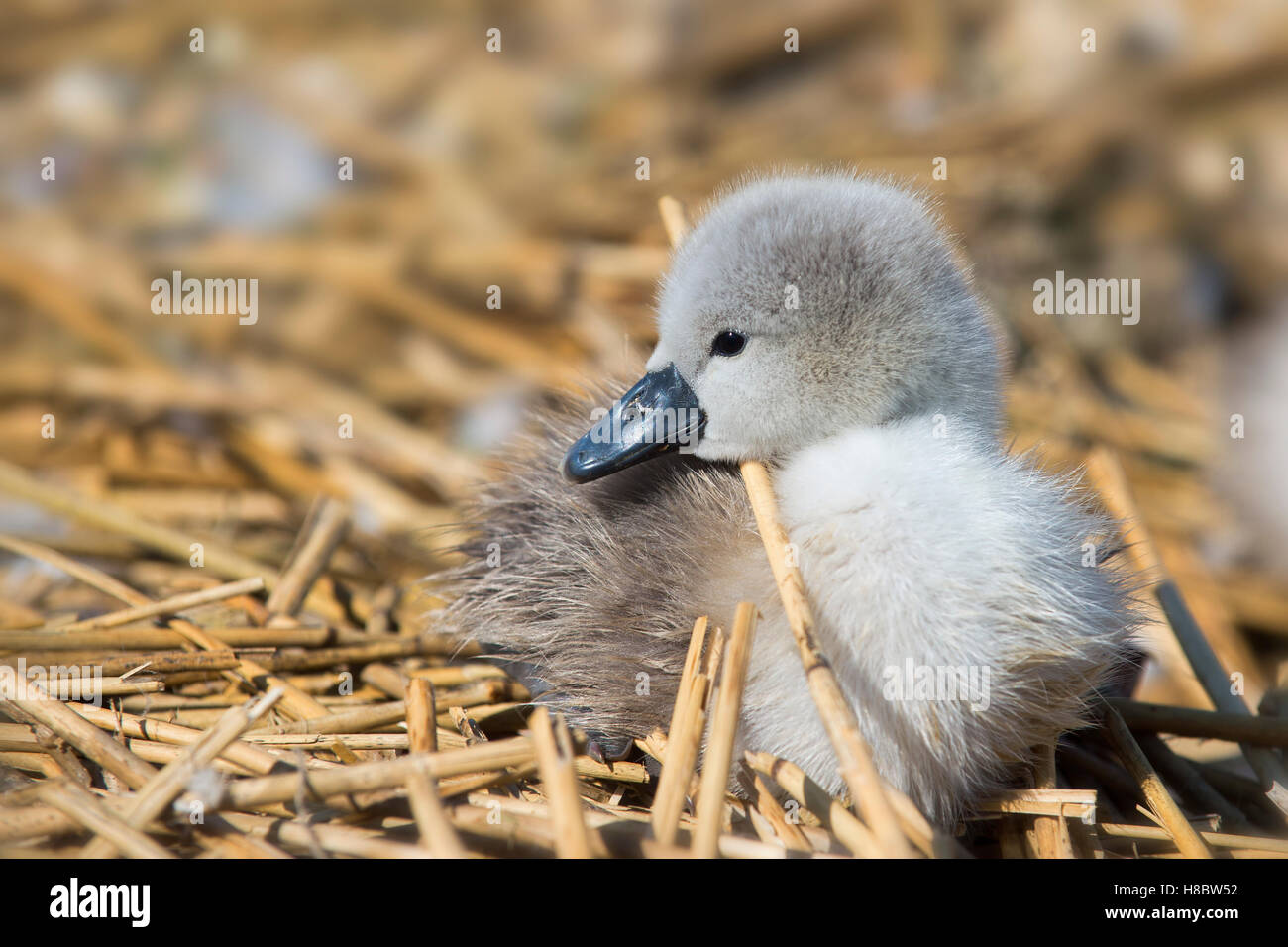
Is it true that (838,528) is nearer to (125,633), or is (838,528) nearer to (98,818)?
(98,818)

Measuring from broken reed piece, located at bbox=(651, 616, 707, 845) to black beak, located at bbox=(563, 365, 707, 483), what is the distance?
0.92ft

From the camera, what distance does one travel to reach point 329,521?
7.73 feet

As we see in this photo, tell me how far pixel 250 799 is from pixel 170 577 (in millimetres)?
1013

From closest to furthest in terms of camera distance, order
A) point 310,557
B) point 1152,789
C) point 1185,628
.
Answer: point 1152,789
point 1185,628
point 310,557

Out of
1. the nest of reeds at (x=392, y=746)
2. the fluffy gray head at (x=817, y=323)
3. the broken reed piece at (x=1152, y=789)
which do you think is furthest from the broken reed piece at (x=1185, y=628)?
the fluffy gray head at (x=817, y=323)

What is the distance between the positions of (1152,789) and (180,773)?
1.34 metres

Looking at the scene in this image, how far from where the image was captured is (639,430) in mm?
1746

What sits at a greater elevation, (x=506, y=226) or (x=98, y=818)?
(x=506, y=226)

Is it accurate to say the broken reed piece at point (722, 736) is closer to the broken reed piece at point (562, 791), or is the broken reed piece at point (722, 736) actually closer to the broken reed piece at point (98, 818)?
the broken reed piece at point (562, 791)

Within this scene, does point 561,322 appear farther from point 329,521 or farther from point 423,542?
point 329,521

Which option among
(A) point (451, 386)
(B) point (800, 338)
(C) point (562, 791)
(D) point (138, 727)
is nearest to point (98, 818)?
(D) point (138, 727)

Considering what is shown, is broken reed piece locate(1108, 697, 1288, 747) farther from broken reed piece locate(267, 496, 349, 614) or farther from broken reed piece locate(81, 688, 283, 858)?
broken reed piece locate(267, 496, 349, 614)

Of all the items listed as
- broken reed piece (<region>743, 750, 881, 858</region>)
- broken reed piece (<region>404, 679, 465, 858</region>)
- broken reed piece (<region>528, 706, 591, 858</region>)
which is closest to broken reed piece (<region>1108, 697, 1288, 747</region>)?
broken reed piece (<region>743, 750, 881, 858</region>)
